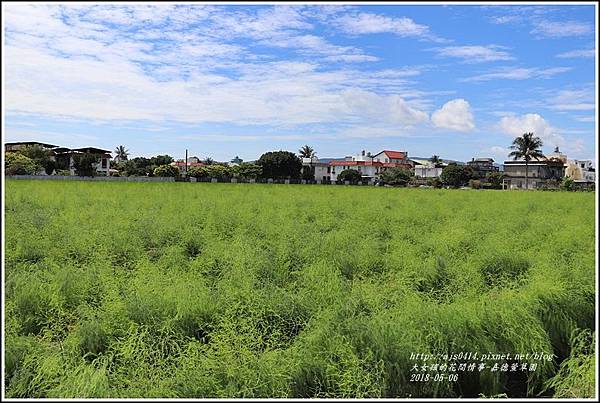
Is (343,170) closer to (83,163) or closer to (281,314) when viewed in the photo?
(83,163)

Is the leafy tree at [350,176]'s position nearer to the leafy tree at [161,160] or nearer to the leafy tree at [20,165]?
the leafy tree at [161,160]

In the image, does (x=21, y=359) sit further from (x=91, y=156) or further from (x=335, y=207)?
(x=91, y=156)

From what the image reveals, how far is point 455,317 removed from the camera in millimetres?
4652

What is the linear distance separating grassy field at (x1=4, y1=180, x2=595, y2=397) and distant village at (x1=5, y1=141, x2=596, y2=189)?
1429 inches

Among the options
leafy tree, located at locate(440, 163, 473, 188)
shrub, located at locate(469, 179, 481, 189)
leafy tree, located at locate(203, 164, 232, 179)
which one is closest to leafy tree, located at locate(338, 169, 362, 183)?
leafy tree, located at locate(440, 163, 473, 188)

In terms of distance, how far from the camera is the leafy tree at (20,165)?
1473 inches

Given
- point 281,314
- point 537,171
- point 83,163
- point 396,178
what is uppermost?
point 537,171

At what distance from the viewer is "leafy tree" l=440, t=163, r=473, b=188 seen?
184ft

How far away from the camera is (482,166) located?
7200 centimetres

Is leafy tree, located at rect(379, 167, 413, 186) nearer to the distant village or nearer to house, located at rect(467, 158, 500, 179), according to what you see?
the distant village

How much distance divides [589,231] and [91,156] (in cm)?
4305

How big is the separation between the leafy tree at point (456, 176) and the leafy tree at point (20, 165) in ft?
128

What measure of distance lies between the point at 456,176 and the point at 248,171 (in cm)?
2284

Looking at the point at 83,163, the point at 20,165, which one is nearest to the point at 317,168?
the point at 83,163
